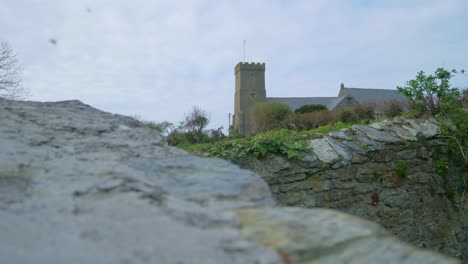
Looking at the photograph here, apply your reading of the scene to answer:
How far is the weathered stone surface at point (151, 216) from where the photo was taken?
0.89m

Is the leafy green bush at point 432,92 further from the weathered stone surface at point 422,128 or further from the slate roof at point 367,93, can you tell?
the slate roof at point 367,93

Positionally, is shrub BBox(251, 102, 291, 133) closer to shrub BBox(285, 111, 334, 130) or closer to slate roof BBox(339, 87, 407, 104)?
shrub BBox(285, 111, 334, 130)

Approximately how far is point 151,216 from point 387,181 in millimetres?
4256

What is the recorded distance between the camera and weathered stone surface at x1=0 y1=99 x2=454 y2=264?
0.89 metres

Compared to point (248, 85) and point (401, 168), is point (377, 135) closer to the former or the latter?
point (401, 168)

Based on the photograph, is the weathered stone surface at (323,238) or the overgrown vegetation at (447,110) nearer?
the weathered stone surface at (323,238)

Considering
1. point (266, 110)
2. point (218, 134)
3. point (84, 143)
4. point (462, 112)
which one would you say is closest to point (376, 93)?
point (266, 110)

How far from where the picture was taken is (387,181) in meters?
4.76

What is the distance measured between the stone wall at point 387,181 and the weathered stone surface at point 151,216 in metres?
2.87

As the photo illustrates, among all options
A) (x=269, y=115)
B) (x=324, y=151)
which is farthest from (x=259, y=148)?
(x=269, y=115)

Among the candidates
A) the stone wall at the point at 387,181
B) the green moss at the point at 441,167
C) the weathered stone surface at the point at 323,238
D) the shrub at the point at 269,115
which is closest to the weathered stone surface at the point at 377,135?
the stone wall at the point at 387,181

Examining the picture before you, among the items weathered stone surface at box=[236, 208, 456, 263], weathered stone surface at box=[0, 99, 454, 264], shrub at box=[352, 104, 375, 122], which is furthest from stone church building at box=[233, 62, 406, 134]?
weathered stone surface at box=[236, 208, 456, 263]

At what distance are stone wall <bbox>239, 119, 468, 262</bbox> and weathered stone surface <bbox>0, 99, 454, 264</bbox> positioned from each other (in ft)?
9.42

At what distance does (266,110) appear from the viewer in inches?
657
